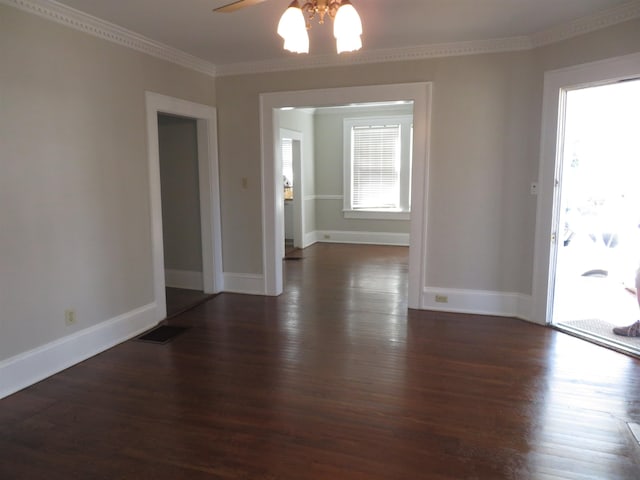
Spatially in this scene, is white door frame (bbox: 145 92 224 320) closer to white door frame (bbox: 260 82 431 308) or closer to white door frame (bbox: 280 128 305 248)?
white door frame (bbox: 260 82 431 308)

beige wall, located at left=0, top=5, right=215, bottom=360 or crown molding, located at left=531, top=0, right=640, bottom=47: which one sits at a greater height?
crown molding, located at left=531, top=0, right=640, bottom=47

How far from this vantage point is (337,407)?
271cm

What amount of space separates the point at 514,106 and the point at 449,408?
9.58 feet

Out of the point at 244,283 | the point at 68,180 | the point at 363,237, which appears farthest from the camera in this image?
the point at 363,237

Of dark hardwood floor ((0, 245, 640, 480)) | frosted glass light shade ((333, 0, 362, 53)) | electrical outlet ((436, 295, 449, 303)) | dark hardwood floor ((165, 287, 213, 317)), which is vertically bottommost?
dark hardwood floor ((0, 245, 640, 480))

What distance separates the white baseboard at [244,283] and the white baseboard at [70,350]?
124cm

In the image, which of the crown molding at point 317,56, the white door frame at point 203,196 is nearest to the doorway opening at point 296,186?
the white door frame at point 203,196

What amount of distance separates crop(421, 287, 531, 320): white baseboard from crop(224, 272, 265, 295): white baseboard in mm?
1919

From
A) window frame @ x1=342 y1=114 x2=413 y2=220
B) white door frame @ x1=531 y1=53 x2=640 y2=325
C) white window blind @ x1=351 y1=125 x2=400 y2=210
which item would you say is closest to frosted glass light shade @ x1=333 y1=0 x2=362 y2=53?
white door frame @ x1=531 y1=53 x2=640 y2=325

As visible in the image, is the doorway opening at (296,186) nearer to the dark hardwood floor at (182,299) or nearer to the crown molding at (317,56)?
the dark hardwood floor at (182,299)

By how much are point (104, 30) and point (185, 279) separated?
2965 mm

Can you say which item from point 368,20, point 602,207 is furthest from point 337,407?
point 602,207

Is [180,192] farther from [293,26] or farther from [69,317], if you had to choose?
[293,26]

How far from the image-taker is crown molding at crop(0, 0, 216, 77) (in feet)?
9.69
